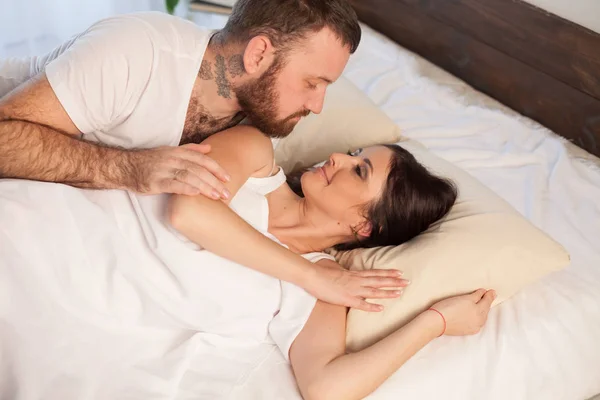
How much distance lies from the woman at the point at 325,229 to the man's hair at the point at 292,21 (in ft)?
0.76

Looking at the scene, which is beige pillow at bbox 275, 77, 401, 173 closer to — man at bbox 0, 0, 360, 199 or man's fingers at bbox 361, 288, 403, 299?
man at bbox 0, 0, 360, 199

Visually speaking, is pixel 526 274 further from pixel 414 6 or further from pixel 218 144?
pixel 414 6

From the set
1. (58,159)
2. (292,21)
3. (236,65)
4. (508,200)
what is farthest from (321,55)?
(508,200)

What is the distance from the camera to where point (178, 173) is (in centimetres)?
135

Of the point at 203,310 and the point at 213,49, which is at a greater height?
the point at 213,49

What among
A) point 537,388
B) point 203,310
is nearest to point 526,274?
point 537,388

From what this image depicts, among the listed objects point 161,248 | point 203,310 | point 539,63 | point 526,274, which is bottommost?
point 203,310

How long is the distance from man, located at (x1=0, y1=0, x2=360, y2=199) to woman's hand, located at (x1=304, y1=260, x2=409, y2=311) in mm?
308

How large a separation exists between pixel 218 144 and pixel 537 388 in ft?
3.06

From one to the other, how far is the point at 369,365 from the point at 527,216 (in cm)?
79

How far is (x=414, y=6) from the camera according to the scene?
2584 millimetres

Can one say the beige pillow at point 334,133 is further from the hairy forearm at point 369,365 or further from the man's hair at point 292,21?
the hairy forearm at point 369,365

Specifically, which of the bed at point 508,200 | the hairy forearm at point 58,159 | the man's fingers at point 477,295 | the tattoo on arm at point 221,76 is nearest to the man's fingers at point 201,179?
the hairy forearm at point 58,159

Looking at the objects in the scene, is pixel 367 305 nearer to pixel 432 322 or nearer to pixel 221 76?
pixel 432 322
